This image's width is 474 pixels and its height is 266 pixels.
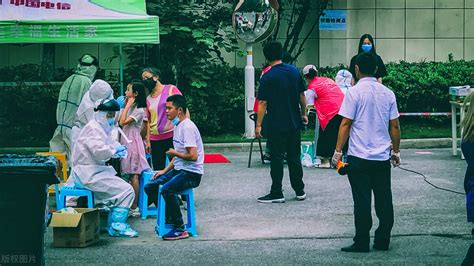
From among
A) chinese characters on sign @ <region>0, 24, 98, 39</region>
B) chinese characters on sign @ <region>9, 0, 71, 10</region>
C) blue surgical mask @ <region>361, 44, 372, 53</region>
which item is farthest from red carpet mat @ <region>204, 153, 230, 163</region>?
chinese characters on sign @ <region>9, 0, 71, 10</region>

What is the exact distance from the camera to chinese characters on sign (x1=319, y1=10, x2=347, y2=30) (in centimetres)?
2288

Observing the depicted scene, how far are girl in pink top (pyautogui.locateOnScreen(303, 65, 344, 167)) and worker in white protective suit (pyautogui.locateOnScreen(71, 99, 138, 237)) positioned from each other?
562cm

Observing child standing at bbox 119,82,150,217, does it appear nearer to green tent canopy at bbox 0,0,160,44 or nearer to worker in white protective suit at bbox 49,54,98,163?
green tent canopy at bbox 0,0,160,44

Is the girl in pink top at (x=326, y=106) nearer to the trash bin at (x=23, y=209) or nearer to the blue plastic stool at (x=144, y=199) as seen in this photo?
the blue plastic stool at (x=144, y=199)

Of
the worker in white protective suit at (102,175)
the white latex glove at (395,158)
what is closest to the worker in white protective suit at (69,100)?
the worker in white protective suit at (102,175)

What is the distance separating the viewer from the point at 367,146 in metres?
9.53

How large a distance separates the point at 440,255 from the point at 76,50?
14783mm

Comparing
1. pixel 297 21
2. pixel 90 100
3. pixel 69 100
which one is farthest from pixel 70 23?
pixel 297 21

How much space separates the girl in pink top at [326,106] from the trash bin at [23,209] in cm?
824

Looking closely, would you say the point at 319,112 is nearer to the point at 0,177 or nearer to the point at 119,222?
the point at 119,222

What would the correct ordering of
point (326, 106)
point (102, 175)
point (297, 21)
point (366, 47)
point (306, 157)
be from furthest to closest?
1. point (297, 21)
2. point (306, 157)
3. point (366, 47)
4. point (326, 106)
5. point (102, 175)

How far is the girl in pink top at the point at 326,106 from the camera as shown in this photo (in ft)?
51.6

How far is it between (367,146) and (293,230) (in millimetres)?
1807

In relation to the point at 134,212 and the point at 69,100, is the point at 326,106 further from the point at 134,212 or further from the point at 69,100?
the point at 134,212
